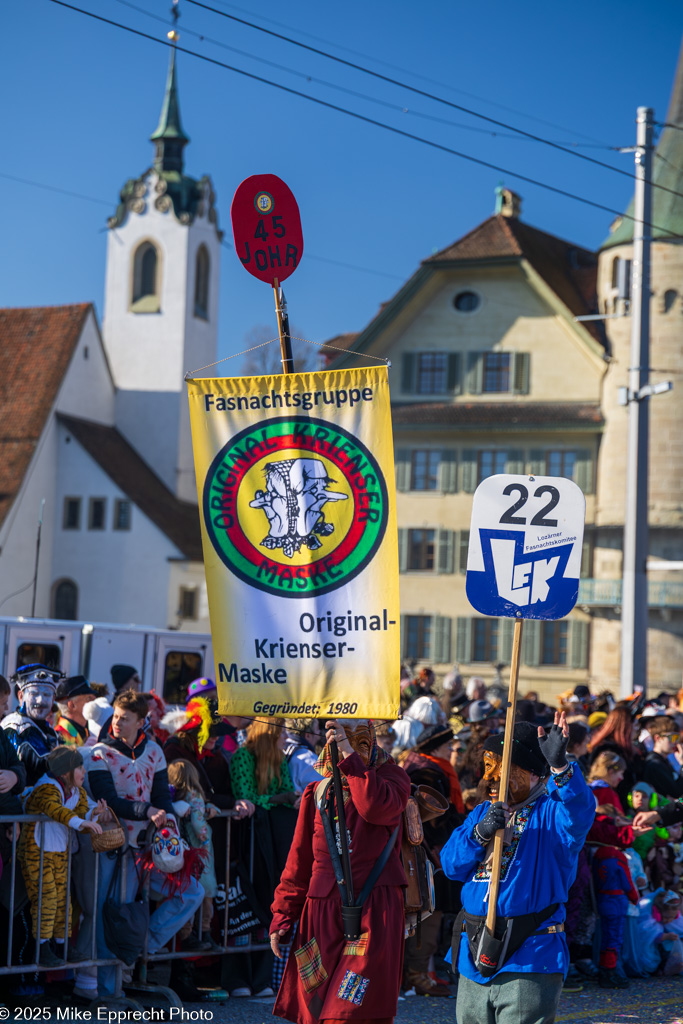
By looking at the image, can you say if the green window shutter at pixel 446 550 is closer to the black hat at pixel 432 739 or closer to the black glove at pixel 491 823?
the black hat at pixel 432 739

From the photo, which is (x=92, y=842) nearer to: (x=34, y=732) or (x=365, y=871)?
(x=34, y=732)

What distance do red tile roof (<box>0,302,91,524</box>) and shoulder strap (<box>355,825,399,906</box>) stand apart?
41854 mm

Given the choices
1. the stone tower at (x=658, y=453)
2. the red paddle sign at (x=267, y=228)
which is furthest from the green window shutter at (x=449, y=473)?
the red paddle sign at (x=267, y=228)

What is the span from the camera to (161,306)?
5669cm

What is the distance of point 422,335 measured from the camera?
4075 cm

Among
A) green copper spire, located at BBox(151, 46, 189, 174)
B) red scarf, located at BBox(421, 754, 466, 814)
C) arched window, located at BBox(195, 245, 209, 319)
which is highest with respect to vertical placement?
green copper spire, located at BBox(151, 46, 189, 174)

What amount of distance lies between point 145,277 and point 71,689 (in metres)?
49.5

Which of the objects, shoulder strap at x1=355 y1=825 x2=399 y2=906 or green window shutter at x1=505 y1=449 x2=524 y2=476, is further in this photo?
green window shutter at x1=505 y1=449 x2=524 y2=476

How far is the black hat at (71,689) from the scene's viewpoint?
33.4 ft

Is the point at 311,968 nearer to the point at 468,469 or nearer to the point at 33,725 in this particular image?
the point at 33,725

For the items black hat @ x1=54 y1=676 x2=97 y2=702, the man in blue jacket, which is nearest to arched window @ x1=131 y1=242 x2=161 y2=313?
black hat @ x1=54 y1=676 x2=97 y2=702

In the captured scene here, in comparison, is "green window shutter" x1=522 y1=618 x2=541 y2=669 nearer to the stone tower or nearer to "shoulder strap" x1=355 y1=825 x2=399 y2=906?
the stone tower

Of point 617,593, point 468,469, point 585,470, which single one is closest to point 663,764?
point 617,593

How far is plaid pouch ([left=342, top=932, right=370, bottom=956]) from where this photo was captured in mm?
5348
